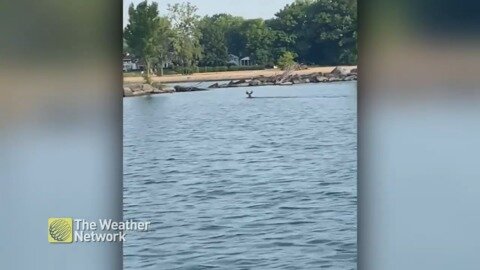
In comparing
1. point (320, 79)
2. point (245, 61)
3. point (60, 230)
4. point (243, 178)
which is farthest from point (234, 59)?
point (60, 230)

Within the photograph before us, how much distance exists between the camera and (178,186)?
3018 millimetres

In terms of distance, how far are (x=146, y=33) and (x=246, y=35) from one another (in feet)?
1.31

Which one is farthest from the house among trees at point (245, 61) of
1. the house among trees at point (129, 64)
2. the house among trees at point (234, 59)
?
the house among trees at point (129, 64)

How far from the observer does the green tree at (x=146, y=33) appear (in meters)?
2.95

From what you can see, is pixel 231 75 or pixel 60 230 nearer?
pixel 60 230

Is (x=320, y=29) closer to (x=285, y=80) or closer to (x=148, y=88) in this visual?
(x=285, y=80)

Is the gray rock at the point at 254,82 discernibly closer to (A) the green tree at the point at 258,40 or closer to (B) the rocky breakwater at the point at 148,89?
(A) the green tree at the point at 258,40

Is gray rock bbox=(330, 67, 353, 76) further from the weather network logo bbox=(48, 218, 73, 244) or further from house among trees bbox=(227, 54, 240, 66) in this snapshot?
the weather network logo bbox=(48, 218, 73, 244)

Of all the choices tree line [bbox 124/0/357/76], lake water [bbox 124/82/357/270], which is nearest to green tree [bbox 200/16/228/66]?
tree line [bbox 124/0/357/76]

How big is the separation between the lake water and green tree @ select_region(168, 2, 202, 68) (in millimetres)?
153

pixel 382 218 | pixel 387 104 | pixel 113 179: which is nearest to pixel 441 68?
pixel 387 104

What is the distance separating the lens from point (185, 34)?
304cm

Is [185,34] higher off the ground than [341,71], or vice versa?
[185,34]

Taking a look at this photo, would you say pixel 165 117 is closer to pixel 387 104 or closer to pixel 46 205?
pixel 46 205
